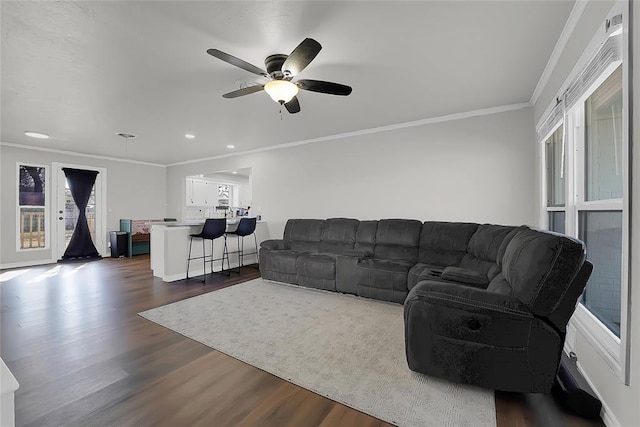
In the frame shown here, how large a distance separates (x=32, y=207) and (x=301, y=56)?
6.96 meters

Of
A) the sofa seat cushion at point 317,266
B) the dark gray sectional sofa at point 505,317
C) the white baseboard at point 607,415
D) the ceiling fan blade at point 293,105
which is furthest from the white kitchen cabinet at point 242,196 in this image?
the white baseboard at point 607,415

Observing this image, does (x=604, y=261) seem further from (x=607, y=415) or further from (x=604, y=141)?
(x=607, y=415)

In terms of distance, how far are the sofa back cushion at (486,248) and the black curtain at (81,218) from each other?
25.1 feet

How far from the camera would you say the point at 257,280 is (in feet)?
14.9

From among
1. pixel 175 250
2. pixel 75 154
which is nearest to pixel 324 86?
pixel 175 250

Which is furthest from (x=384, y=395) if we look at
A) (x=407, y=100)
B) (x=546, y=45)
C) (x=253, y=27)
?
(x=407, y=100)

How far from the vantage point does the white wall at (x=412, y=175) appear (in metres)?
3.62

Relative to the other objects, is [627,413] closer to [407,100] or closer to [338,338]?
[338,338]

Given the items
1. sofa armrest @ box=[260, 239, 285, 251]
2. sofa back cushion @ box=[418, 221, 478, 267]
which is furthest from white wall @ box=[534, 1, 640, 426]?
sofa armrest @ box=[260, 239, 285, 251]

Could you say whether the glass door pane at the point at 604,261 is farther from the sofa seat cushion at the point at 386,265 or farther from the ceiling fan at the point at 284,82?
the ceiling fan at the point at 284,82

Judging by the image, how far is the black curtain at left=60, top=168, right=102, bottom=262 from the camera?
6.25m

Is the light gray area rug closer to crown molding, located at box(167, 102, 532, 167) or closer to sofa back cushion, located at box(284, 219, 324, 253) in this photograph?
sofa back cushion, located at box(284, 219, 324, 253)

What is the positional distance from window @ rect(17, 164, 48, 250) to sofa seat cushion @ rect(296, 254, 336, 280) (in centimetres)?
580

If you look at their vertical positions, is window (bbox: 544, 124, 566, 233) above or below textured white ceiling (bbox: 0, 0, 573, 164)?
below
